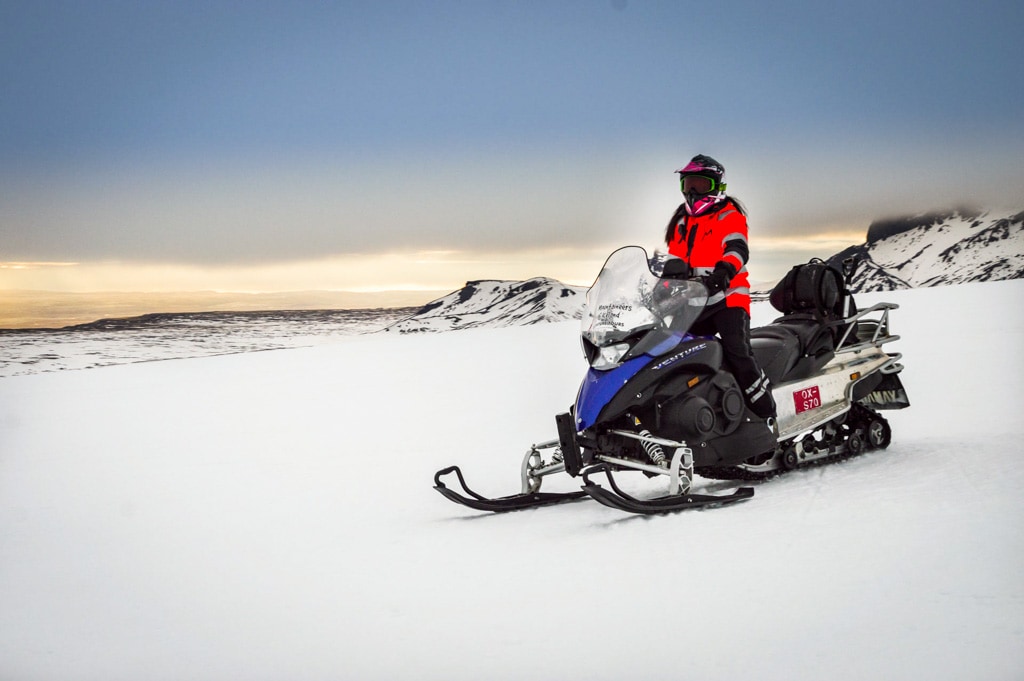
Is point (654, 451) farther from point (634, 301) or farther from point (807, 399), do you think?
point (807, 399)

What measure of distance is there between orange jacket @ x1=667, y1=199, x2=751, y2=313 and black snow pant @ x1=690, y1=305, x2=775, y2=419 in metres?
0.08

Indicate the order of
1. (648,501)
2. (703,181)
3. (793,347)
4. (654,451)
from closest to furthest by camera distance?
(648,501) < (654,451) < (703,181) < (793,347)

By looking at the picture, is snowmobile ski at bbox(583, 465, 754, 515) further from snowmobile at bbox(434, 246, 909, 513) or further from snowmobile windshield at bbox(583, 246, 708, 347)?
snowmobile windshield at bbox(583, 246, 708, 347)

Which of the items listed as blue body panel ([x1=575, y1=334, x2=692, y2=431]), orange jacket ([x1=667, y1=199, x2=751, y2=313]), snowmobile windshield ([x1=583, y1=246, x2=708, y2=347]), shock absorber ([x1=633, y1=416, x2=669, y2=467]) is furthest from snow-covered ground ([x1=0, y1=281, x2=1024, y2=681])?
orange jacket ([x1=667, y1=199, x2=751, y2=313])

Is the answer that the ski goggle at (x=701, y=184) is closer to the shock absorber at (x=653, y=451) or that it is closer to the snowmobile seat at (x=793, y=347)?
the snowmobile seat at (x=793, y=347)

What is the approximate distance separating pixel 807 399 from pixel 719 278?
4.30ft

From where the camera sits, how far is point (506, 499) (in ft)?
17.7

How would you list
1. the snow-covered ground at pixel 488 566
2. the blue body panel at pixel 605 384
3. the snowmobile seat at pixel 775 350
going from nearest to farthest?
the snow-covered ground at pixel 488 566, the blue body panel at pixel 605 384, the snowmobile seat at pixel 775 350

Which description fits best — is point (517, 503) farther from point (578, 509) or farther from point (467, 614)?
point (467, 614)

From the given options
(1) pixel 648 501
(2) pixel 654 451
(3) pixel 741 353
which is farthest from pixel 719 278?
(1) pixel 648 501

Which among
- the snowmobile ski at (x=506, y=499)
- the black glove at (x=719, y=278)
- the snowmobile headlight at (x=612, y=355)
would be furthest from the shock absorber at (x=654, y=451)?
the black glove at (x=719, y=278)

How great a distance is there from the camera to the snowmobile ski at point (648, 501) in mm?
4750

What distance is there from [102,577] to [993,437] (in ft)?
18.4

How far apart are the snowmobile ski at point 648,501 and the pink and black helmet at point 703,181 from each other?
1686mm
